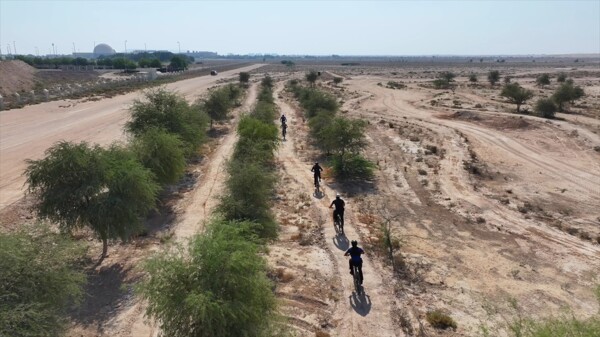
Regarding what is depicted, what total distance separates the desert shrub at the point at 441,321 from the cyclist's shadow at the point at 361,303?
1.88 meters

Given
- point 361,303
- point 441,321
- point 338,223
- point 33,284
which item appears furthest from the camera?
point 338,223

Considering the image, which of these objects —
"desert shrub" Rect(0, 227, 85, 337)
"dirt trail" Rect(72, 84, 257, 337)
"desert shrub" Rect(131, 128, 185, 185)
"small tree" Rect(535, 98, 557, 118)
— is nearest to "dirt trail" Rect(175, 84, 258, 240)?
"dirt trail" Rect(72, 84, 257, 337)

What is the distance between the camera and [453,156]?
34.9m

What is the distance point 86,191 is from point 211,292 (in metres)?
9.41

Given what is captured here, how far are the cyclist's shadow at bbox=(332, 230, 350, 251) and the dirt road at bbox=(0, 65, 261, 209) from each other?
19.0 meters

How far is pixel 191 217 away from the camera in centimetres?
2189

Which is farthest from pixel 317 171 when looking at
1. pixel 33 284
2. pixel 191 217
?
pixel 33 284

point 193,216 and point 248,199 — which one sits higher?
point 248,199

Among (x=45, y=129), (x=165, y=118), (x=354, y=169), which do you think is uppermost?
(x=165, y=118)

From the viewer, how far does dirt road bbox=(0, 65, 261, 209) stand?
31656 mm

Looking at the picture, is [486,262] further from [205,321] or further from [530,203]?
[205,321]

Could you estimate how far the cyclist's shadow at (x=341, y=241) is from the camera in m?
18.4

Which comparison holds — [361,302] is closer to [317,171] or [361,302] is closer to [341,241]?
[341,241]

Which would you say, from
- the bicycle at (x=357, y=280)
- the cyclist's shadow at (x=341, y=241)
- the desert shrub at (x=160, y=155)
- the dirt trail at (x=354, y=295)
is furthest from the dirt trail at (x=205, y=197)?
the bicycle at (x=357, y=280)
